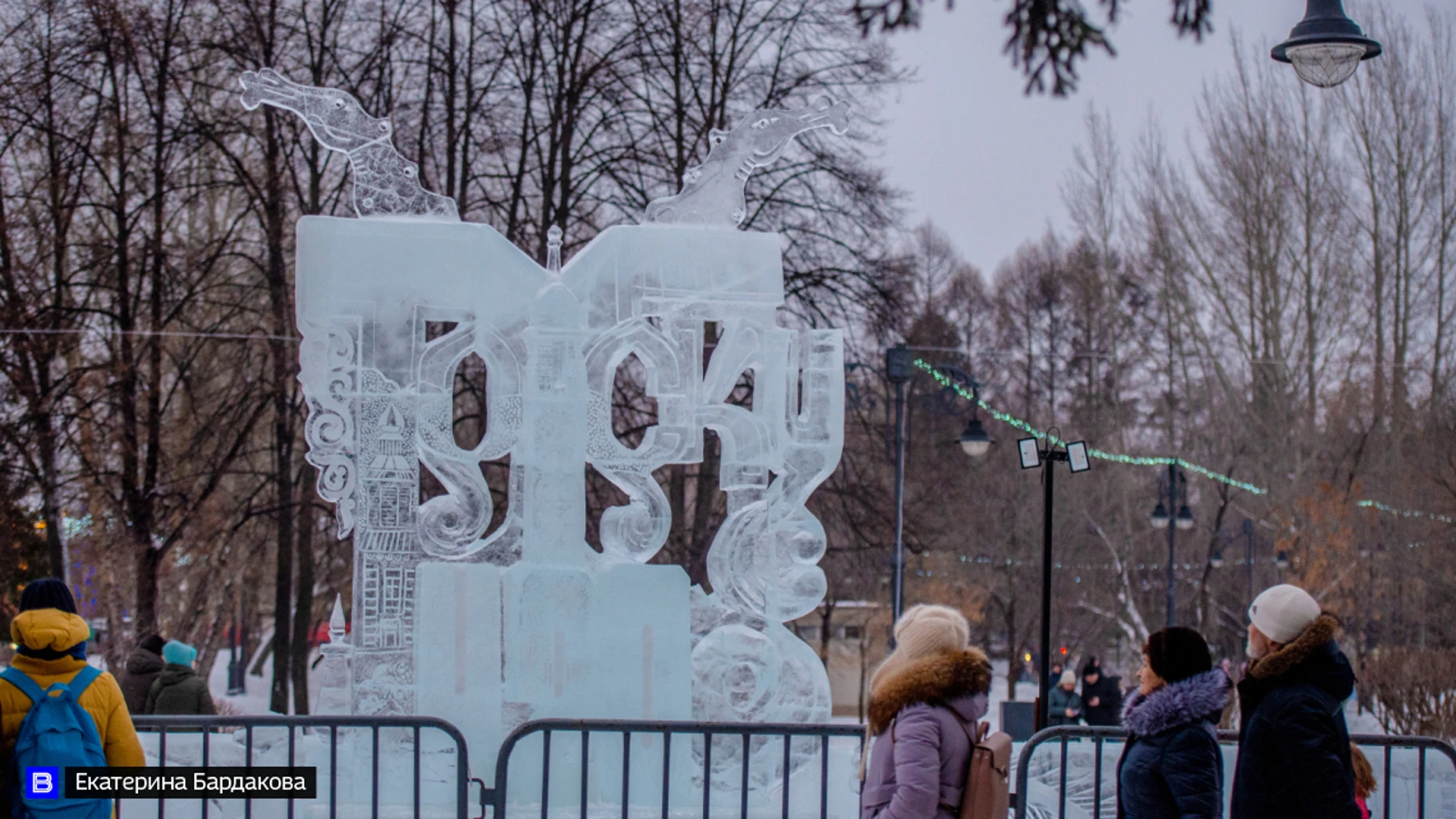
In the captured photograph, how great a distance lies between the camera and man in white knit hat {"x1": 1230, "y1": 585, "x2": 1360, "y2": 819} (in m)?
4.96

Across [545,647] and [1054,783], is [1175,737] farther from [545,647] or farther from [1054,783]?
[545,647]

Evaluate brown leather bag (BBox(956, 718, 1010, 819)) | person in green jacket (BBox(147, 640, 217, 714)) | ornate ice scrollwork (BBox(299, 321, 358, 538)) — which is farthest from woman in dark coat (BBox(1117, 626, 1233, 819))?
person in green jacket (BBox(147, 640, 217, 714))

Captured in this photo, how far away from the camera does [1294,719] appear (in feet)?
16.4

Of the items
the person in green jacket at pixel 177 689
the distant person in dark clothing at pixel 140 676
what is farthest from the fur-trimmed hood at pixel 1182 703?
the distant person in dark clothing at pixel 140 676

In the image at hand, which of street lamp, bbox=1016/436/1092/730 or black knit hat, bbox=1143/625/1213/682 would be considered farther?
street lamp, bbox=1016/436/1092/730

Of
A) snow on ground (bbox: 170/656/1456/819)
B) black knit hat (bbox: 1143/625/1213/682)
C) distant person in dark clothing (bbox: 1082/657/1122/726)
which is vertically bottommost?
distant person in dark clothing (bbox: 1082/657/1122/726)

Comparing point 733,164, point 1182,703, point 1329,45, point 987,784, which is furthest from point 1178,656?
point 733,164

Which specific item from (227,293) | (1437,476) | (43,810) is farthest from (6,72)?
(1437,476)

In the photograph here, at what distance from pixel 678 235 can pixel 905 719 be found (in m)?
5.12

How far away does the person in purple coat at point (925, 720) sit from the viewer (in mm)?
4773

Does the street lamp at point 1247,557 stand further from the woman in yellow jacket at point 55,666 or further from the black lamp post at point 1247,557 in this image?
the woman in yellow jacket at point 55,666

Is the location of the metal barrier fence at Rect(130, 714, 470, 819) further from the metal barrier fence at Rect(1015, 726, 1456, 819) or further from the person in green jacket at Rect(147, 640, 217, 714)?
the metal barrier fence at Rect(1015, 726, 1456, 819)

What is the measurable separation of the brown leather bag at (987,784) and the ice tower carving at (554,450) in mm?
4387

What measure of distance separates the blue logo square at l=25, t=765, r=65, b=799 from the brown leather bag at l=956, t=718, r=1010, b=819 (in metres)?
2.96
